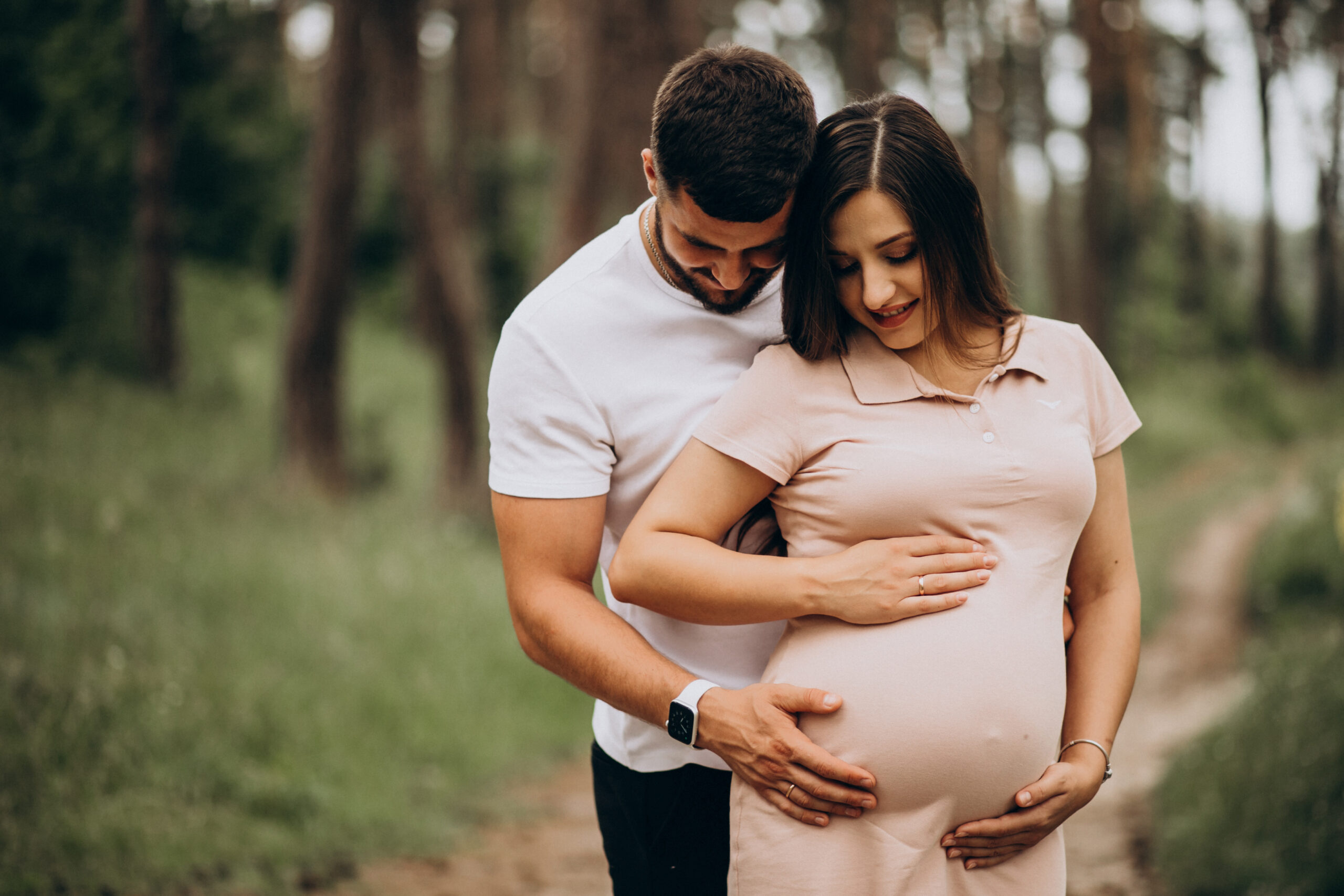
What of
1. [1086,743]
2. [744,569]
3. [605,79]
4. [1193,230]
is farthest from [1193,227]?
[744,569]

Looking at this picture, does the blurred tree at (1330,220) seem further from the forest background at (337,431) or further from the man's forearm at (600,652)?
the man's forearm at (600,652)

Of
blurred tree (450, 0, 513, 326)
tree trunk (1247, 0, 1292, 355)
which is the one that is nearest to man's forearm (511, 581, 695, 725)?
tree trunk (1247, 0, 1292, 355)

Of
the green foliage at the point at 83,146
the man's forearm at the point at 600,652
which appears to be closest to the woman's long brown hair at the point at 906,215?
the man's forearm at the point at 600,652

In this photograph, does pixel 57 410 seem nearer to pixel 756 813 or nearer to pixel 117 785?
pixel 117 785

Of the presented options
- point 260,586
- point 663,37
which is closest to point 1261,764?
point 260,586

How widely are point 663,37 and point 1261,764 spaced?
7.43 meters

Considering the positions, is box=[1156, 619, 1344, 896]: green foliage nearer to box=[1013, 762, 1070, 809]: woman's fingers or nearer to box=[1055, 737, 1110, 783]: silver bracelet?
box=[1055, 737, 1110, 783]: silver bracelet

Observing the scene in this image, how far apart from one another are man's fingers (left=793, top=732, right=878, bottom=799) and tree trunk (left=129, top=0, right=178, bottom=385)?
1113cm

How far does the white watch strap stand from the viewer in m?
2.02

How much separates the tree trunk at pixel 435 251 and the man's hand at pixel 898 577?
8532 mm

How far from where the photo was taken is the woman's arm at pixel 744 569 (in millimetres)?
1955

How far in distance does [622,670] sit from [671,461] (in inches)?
15.9

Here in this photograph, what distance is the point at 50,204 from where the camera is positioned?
36.4 feet

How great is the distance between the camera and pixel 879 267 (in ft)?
6.63
